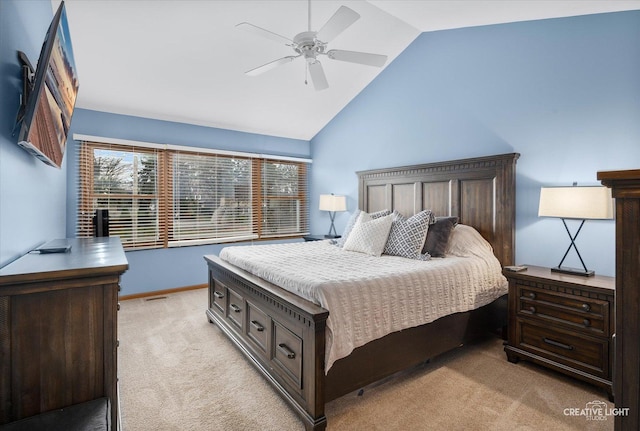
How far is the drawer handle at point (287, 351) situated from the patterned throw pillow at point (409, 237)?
1483 mm

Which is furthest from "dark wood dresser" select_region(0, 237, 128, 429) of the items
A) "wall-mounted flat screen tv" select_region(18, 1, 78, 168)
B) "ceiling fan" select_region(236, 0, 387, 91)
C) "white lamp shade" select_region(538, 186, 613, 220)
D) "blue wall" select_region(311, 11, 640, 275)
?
"blue wall" select_region(311, 11, 640, 275)

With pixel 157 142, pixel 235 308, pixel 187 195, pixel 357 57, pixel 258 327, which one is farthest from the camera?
pixel 187 195

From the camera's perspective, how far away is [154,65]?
11.6 ft

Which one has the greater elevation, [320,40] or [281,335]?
[320,40]

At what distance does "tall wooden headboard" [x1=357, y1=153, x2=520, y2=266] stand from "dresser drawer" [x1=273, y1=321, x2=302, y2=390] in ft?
7.38

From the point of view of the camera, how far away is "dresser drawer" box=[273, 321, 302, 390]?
193 cm

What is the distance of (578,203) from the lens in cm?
236

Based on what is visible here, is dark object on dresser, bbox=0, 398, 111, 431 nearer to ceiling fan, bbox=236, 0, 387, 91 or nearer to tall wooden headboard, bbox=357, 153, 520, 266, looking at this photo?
ceiling fan, bbox=236, 0, 387, 91

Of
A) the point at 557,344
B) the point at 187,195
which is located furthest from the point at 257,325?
the point at 187,195

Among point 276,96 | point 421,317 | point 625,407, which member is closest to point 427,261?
point 421,317

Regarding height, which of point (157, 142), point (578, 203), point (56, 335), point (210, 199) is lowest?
point (56, 335)

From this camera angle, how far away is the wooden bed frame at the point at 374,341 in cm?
186

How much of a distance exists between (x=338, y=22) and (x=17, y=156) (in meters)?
2.16

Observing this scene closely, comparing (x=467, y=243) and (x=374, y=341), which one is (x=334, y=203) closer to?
Result: (x=467, y=243)
